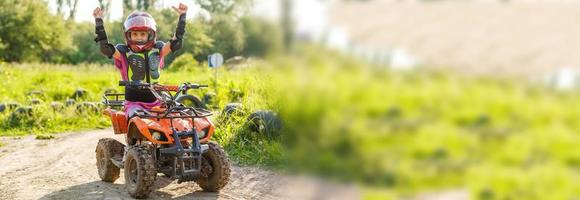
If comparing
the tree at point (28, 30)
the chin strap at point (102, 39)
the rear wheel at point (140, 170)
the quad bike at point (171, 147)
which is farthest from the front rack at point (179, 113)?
the tree at point (28, 30)

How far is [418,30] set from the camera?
517mm

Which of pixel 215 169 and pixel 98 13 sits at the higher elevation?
pixel 98 13

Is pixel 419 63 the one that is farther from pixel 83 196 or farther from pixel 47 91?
pixel 47 91

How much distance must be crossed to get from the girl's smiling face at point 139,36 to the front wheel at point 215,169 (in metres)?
0.59

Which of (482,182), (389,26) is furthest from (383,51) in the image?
(482,182)

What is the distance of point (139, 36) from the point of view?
3.17m

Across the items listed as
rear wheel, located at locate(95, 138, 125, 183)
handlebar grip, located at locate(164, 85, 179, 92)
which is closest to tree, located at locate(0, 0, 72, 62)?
rear wheel, located at locate(95, 138, 125, 183)

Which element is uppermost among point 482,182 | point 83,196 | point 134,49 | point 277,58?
point 134,49

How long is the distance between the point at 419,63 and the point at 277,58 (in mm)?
106

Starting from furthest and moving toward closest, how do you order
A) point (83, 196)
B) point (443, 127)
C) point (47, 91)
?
point (47, 91) < point (83, 196) < point (443, 127)

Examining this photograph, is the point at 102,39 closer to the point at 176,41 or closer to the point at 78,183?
the point at 176,41

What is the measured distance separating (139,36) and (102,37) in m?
0.17

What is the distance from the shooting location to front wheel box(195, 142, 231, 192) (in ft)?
10.2

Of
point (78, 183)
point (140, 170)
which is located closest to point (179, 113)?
point (140, 170)
